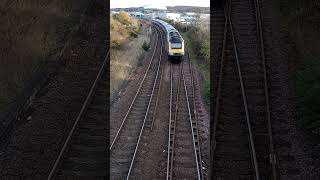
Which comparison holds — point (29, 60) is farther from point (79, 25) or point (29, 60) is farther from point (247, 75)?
point (247, 75)

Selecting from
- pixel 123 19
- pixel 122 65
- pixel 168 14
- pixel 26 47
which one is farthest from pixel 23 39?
pixel 168 14

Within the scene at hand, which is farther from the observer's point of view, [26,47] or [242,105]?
[26,47]

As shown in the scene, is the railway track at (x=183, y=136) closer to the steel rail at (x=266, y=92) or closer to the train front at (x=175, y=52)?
the steel rail at (x=266, y=92)

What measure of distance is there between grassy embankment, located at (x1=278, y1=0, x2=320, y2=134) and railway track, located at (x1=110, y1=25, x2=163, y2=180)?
5414 millimetres

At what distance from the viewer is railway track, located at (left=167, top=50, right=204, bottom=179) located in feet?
40.2

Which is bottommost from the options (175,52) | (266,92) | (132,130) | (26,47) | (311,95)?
(132,130)

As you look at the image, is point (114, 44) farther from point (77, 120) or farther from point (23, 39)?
point (77, 120)

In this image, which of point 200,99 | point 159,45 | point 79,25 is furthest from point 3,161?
point 159,45

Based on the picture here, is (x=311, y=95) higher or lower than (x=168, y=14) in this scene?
lower

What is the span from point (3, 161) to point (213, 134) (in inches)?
222

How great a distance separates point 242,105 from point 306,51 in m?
3.15

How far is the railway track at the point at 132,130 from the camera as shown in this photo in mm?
12695

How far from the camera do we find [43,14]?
16516 mm

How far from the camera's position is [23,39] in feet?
47.0
